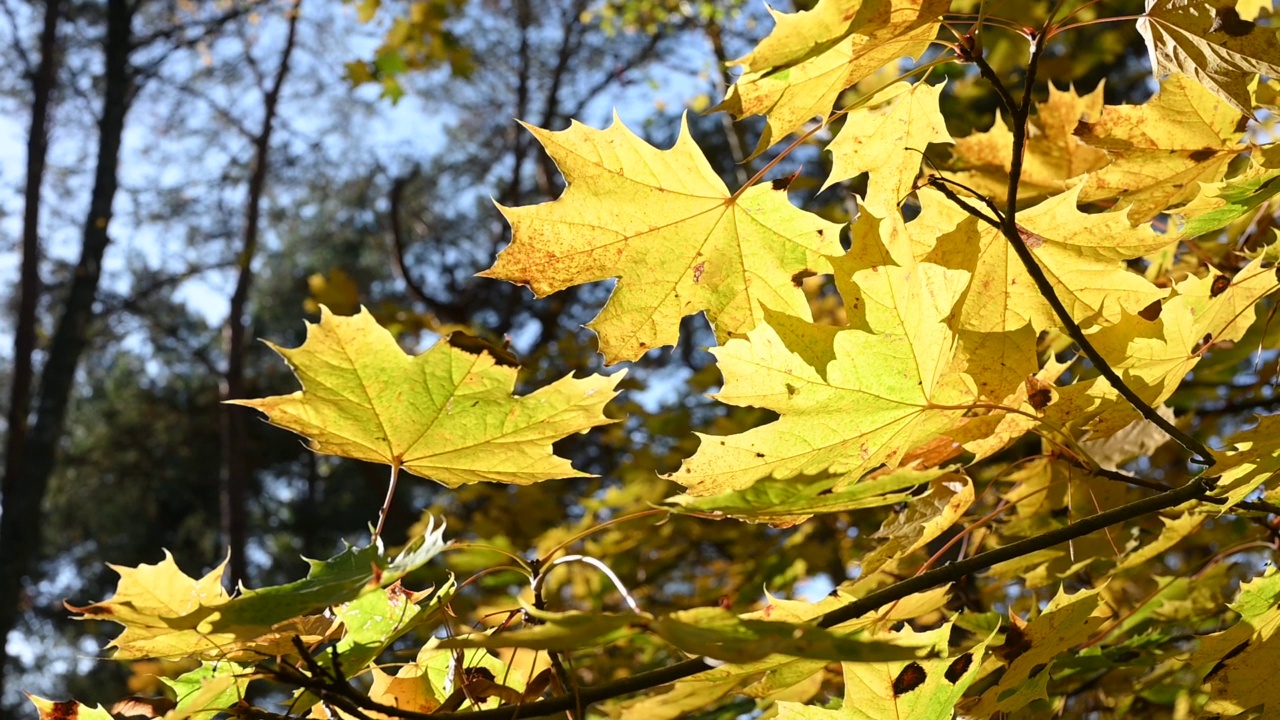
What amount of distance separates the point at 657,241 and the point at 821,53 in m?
0.33

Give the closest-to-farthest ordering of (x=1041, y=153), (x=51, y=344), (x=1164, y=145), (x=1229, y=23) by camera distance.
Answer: (x=1229, y=23)
(x=1164, y=145)
(x=1041, y=153)
(x=51, y=344)

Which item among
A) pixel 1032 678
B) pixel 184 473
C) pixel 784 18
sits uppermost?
pixel 784 18

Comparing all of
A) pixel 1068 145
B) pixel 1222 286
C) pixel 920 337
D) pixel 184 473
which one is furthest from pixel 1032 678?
pixel 184 473

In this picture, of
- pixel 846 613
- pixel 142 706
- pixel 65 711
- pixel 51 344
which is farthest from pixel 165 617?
pixel 51 344

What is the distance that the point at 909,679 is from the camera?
2.84 feet

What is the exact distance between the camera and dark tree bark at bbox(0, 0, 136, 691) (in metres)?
6.39

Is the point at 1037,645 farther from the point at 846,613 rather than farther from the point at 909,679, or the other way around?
the point at 846,613

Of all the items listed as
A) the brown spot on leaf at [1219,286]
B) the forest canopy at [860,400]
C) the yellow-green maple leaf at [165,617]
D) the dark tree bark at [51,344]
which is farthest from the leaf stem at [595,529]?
the dark tree bark at [51,344]

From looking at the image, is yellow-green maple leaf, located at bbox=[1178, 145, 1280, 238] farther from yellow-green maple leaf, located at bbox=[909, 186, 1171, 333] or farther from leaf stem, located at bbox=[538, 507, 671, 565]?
leaf stem, located at bbox=[538, 507, 671, 565]

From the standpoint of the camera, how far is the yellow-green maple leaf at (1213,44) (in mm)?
775

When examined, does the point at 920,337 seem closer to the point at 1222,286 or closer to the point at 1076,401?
the point at 1076,401

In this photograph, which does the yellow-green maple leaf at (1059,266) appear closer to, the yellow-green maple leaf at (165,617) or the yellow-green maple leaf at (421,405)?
the yellow-green maple leaf at (421,405)

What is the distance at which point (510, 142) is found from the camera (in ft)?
32.4

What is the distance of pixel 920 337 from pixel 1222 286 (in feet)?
1.55
